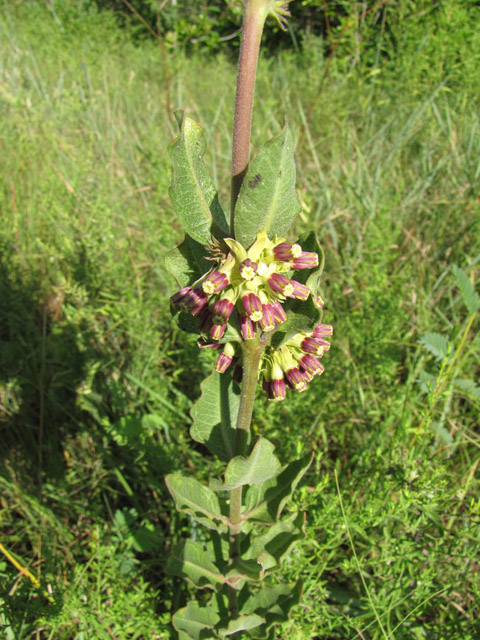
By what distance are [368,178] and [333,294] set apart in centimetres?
140

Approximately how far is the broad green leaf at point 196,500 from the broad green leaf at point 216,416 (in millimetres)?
134

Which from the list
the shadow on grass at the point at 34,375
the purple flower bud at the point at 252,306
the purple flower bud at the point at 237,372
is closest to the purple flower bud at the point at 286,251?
the purple flower bud at the point at 252,306

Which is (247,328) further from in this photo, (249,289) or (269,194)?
(269,194)

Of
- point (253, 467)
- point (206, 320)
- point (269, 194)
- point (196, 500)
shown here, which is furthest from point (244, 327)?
point (196, 500)

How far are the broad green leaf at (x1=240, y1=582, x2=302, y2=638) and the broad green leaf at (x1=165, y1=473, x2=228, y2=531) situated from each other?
1.18 ft

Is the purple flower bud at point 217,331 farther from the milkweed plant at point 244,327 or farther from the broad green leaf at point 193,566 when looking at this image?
the broad green leaf at point 193,566

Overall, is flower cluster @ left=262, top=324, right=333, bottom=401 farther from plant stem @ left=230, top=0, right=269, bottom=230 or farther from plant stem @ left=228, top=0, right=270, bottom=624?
plant stem @ left=230, top=0, right=269, bottom=230

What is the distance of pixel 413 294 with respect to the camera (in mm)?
Answer: 3184

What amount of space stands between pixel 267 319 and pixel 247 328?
2.3 inches

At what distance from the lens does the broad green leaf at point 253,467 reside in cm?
132

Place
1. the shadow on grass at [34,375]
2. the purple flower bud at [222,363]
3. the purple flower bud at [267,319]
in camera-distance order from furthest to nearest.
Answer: the shadow on grass at [34,375], the purple flower bud at [222,363], the purple flower bud at [267,319]

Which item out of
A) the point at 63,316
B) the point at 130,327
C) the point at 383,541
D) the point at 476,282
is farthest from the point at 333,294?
the point at 63,316

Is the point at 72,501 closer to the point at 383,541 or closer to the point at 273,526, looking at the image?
the point at 273,526

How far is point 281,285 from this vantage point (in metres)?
1.13
